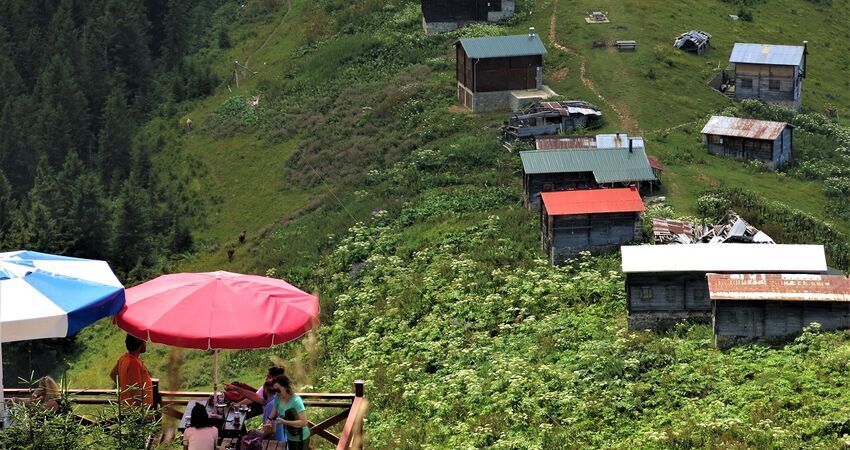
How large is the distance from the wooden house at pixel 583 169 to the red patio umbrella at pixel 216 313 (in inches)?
1287

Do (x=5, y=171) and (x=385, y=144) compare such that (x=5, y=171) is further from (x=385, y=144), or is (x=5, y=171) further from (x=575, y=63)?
(x=575, y=63)

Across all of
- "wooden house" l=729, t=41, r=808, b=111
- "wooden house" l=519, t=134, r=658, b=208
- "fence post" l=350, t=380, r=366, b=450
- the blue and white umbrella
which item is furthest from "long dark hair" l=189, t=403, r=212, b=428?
"wooden house" l=729, t=41, r=808, b=111

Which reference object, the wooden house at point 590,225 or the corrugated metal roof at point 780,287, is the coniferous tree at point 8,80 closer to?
the wooden house at point 590,225

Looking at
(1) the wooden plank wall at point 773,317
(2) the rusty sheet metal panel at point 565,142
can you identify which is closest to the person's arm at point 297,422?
(1) the wooden plank wall at point 773,317

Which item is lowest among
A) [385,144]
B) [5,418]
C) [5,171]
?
[5,171]

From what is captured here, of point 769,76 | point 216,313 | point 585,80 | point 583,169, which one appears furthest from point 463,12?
point 216,313

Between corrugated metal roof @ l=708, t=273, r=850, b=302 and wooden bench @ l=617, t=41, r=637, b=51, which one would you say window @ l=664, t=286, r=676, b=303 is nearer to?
corrugated metal roof @ l=708, t=273, r=850, b=302

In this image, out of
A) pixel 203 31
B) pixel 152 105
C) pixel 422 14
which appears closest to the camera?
pixel 422 14

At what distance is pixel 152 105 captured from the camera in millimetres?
91188

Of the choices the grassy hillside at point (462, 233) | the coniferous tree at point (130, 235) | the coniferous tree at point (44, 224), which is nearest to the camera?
the grassy hillside at point (462, 233)

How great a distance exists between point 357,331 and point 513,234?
315 inches

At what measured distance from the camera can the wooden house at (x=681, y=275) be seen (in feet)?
123

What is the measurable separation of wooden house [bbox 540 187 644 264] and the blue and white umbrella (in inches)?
1133

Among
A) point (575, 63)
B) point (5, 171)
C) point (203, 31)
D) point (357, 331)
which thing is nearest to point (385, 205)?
point (357, 331)
